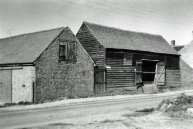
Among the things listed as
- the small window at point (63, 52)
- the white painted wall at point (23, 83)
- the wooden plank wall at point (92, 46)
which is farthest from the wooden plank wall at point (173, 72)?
the white painted wall at point (23, 83)

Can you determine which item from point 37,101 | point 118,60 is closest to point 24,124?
point 37,101

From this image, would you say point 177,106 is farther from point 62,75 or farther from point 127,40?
point 127,40

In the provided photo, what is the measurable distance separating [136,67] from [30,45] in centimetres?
1266

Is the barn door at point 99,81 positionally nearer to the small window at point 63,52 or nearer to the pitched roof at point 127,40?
the pitched roof at point 127,40

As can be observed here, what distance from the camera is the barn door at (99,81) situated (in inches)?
997

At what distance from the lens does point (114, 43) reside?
2845cm

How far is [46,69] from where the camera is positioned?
21.1 meters

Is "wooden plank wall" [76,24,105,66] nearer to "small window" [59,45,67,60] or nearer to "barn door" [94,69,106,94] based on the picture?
"barn door" [94,69,106,94]

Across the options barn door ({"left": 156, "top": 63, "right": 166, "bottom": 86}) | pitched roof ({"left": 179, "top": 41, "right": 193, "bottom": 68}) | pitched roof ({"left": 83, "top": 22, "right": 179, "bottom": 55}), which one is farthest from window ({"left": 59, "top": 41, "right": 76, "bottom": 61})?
pitched roof ({"left": 179, "top": 41, "right": 193, "bottom": 68})

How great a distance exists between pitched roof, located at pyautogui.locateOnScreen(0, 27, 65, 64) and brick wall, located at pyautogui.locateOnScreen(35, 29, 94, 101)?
0.74 m

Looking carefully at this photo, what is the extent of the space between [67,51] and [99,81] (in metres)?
4.93

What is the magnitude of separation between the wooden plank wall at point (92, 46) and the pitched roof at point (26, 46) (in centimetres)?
481

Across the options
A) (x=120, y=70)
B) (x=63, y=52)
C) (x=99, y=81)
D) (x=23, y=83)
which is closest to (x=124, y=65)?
(x=120, y=70)

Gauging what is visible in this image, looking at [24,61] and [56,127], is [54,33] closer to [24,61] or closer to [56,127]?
[24,61]
